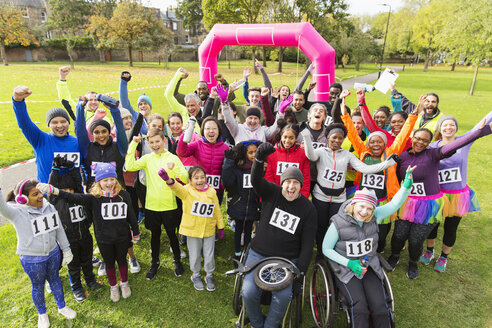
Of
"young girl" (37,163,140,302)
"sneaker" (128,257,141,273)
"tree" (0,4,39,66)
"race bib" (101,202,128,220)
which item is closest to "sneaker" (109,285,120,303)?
"young girl" (37,163,140,302)

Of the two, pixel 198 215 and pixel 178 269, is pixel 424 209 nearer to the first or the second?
pixel 198 215

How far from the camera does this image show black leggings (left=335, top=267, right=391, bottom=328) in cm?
276

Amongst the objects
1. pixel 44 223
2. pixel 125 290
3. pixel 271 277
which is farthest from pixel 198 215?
pixel 44 223

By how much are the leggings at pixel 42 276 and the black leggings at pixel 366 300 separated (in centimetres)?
298

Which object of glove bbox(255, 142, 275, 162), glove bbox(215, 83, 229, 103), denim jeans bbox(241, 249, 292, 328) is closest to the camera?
denim jeans bbox(241, 249, 292, 328)

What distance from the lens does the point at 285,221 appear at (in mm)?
3129

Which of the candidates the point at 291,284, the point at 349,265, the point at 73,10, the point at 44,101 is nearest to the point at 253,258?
the point at 291,284

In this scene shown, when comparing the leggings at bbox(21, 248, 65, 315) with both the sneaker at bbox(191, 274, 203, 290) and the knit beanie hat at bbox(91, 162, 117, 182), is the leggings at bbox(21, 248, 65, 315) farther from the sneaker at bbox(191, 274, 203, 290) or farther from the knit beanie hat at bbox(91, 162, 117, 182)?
the sneaker at bbox(191, 274, 203, 290)

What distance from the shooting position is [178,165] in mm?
3697

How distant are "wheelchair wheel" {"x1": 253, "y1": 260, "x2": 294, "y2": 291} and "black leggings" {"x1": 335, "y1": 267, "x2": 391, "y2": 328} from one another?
60 cm

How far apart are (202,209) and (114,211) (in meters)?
1.00

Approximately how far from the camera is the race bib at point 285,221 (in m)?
3.11

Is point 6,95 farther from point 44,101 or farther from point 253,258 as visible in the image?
point 253,258

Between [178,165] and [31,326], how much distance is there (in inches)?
91.9
